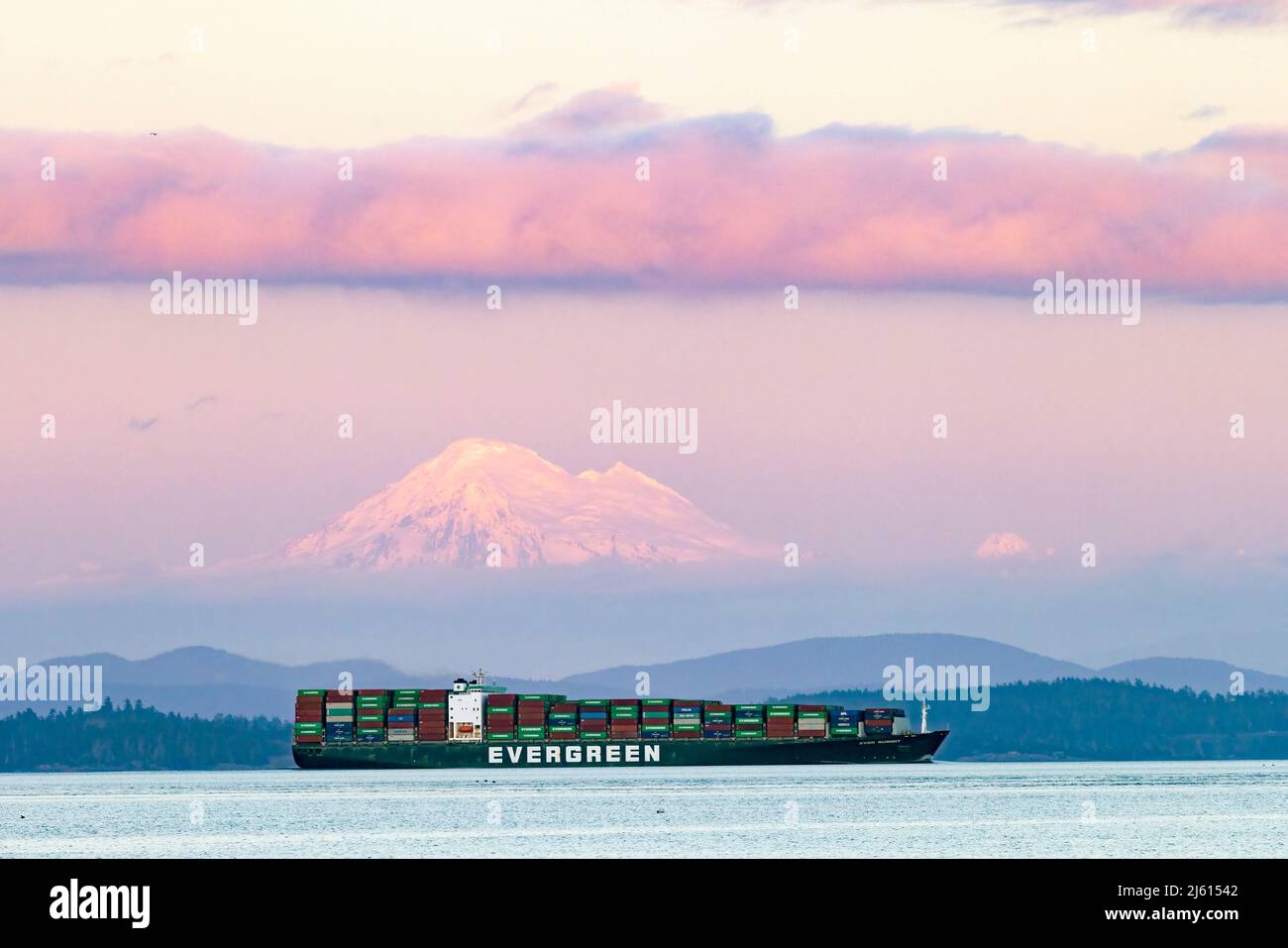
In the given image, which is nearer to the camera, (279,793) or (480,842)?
(480,842)

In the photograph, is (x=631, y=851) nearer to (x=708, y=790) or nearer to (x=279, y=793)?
(x=708, y=790)

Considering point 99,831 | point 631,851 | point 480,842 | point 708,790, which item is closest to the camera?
point 631,851
